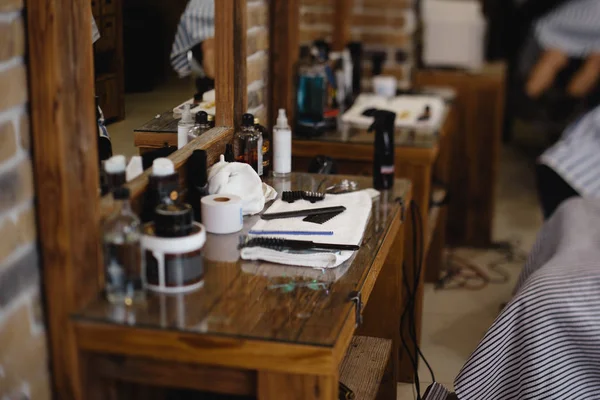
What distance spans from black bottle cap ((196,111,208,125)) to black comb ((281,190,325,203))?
286mm

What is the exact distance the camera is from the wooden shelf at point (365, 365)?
6.88ft

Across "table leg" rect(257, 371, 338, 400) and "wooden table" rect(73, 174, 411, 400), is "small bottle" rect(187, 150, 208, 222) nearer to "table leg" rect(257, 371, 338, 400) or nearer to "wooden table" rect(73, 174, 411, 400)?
"wooden table" rect(73, 174, 411, 400)

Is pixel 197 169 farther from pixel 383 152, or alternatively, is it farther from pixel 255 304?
pixel 383 152

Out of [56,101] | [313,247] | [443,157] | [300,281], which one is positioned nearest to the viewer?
[56,101]

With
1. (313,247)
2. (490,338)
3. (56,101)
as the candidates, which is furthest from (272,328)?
(490,338)

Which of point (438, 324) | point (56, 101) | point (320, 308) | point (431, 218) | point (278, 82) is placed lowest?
point (438, 324)

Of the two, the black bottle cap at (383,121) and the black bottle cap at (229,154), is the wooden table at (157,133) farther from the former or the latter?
the black bottle cap at (383,121)

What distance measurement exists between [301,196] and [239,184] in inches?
8.4

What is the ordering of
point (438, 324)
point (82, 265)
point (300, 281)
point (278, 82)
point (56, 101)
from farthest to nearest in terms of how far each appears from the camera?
point (438, 324)
point (278, 82)
point (300, 281)
point (82, 265)
point (56, 101)

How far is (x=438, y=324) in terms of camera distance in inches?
133

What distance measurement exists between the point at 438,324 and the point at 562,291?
1215mm

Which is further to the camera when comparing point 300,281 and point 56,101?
point 300,281

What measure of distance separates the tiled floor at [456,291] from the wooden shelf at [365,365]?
0.49 meters

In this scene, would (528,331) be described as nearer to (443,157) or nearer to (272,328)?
(272,328)
